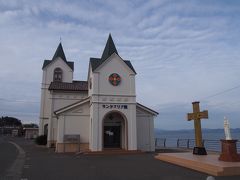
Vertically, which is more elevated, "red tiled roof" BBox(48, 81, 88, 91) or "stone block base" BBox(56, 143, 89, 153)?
"red tiled roof" BBox(48, 81, 88, 91)

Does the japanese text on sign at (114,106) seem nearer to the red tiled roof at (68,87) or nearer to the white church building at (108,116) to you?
the white church building at (108,116)

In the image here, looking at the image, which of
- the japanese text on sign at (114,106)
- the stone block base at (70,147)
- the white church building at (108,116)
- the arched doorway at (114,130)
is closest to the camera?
the white church building at (108,116)

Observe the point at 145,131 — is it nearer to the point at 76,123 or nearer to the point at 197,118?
the point at 76,123

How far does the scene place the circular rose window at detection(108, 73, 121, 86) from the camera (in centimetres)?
2511

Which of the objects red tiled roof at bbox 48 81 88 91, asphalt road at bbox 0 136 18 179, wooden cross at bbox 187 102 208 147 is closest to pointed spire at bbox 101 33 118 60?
red tiled roof at bbox 48 81 88 91

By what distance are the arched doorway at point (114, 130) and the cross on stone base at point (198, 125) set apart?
8.62 m

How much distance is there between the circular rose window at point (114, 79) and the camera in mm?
25109

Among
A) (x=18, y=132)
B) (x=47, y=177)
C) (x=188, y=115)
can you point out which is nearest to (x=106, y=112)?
(x=188, y=115)

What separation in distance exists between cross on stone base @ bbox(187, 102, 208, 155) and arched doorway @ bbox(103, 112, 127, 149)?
8621 millimetres

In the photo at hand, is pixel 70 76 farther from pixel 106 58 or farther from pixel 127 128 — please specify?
pixel 127 128

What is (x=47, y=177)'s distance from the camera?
432 inches

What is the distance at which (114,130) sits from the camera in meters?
25.7

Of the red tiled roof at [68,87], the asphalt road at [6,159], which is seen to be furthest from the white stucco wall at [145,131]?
the asphalt road at [6,159]

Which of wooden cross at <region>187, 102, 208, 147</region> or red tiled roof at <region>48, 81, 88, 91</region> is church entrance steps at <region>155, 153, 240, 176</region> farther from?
red tiled roof at <region>48, 81, 88, 91</region>
